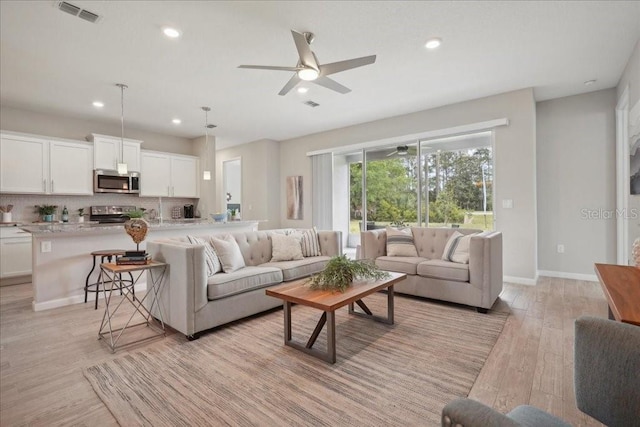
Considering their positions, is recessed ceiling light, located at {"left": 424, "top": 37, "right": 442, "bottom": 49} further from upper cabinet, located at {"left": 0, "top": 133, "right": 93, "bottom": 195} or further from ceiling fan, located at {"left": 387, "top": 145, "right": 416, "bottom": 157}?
upper cabinet, located at {"left": 0, "top": 133, "right": 93, "bottom": 195}

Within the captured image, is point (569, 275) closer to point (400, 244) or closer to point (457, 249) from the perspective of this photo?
point (457, 249)

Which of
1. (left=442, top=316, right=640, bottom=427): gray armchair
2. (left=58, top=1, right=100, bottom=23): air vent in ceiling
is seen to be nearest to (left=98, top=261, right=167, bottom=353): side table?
(left=58, top=1, right=100, bottom=23): air vent in ceiling

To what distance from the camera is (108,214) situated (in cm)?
586

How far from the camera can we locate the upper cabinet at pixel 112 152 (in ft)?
17.8

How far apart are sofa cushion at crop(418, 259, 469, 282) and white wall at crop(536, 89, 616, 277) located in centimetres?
245

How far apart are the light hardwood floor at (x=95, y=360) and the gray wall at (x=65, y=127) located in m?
2.96

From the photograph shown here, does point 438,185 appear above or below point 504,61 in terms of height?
below

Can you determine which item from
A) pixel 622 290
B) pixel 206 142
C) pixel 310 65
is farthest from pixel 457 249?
pixel 206 142

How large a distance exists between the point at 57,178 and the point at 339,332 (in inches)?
211

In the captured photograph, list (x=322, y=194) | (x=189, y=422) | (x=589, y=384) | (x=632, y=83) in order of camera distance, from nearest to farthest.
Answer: (x=589, y=384) < (x=189, y=422) < (x=632, y=83) < (x=322, y=194)

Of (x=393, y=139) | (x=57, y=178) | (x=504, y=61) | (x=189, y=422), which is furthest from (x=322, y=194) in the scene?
(x=189, y=422)

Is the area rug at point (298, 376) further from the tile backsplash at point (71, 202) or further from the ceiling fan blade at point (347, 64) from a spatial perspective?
the tile backsplash at point (71, 202)

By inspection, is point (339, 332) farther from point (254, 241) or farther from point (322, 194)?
point (322, 194)

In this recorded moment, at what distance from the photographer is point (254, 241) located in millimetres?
3895
